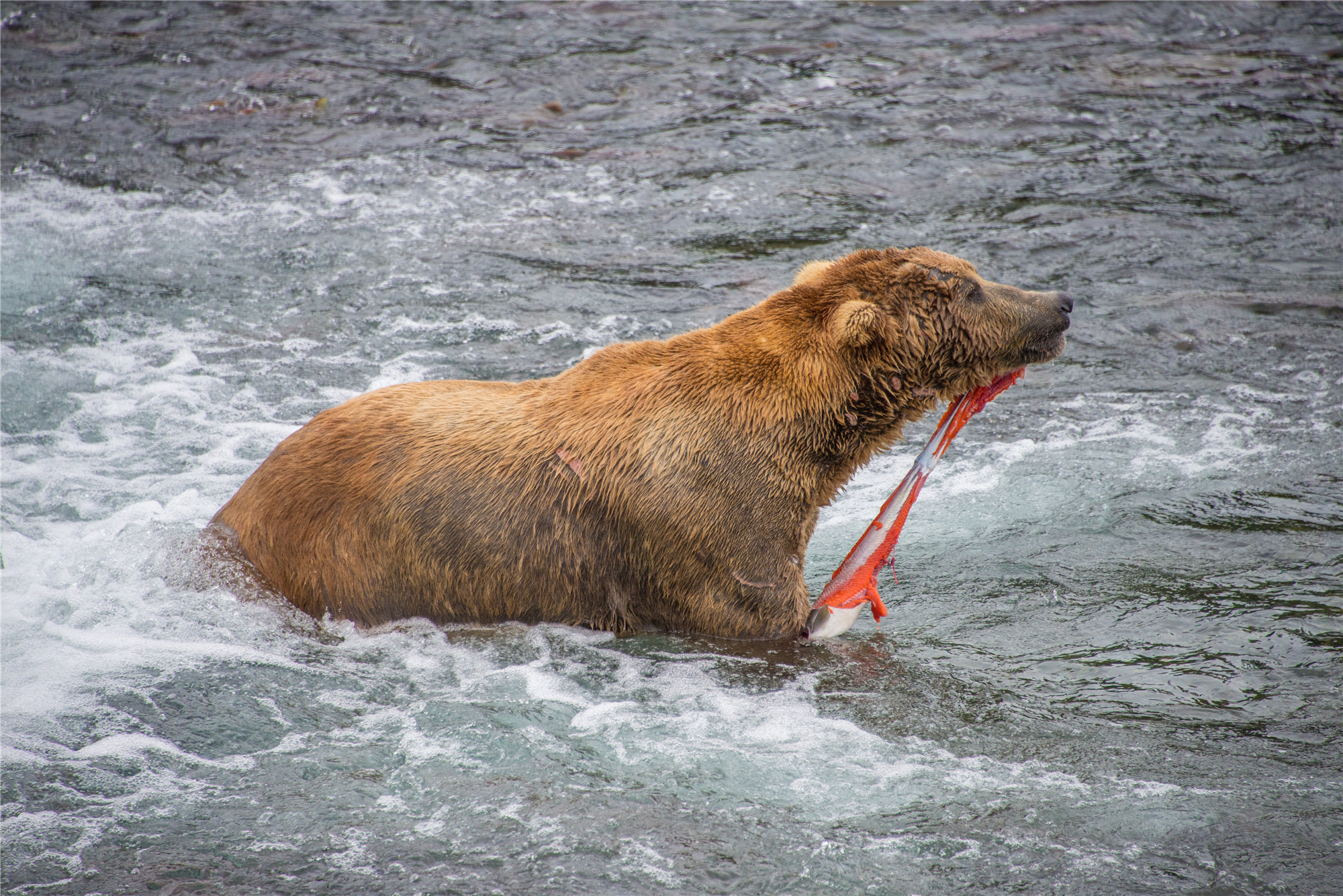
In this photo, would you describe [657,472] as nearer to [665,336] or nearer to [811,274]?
[811,274]

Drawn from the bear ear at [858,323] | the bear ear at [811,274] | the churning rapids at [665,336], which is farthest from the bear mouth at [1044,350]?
the churning rapids at [665,336]

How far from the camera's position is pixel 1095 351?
7992 millimetres

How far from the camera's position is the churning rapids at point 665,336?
3.88 m

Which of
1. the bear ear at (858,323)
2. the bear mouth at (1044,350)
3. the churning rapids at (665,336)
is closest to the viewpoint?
the churning rapids at (665,336)

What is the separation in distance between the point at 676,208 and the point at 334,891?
749 centimetres

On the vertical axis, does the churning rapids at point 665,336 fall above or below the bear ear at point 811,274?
below

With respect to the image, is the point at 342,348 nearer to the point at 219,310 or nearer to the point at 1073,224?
the point at 219,310

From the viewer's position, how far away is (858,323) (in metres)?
4.75

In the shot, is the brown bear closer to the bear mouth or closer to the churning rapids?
the bear mouth

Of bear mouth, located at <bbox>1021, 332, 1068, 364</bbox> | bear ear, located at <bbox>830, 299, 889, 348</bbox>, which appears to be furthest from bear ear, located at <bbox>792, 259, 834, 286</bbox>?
bear mouth, located at <bbox>1021, 332, 1068, 364</bbox>

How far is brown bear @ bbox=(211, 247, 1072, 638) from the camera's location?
4.80 m

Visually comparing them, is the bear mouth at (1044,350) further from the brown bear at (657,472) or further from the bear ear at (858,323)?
the bear ear at (858,323)

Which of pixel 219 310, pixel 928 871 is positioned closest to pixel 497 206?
pixel 219 310

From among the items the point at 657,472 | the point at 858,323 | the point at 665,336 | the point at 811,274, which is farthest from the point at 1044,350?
Result: the point at 665,336
